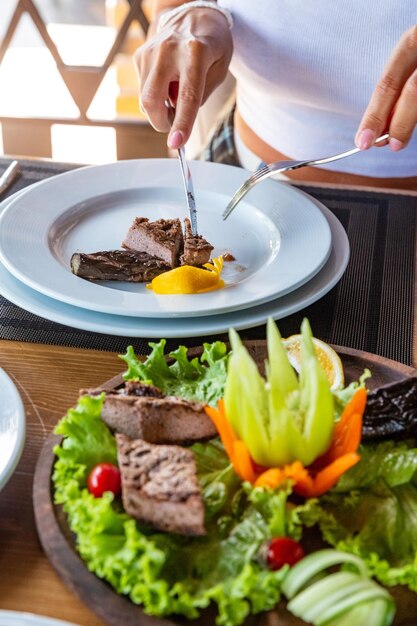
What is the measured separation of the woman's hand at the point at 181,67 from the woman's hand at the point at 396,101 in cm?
35

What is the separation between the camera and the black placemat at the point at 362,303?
1.18m

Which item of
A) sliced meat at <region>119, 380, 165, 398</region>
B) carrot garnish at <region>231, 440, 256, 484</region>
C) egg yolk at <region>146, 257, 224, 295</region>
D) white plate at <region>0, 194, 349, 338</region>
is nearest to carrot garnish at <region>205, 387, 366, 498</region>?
carrot garnish at <region>231, 440, 256, 484</region>

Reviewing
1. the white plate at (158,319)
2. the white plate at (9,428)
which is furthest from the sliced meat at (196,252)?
the white plate at (9,428)

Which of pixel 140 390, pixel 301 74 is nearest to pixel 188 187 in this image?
pixel 301 74

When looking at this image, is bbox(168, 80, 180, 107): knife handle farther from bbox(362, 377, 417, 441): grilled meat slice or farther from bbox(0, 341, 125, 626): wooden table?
bbox(362, 377, 417, 441): grilled meat slice

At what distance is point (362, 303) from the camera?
1291 mm

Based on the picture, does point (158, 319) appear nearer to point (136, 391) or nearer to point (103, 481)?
point (136, 391)

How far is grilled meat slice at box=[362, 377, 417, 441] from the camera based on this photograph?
0.85 m

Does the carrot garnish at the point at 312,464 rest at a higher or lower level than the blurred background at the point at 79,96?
higher

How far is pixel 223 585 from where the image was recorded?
684 millimetres

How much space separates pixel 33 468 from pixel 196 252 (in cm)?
56

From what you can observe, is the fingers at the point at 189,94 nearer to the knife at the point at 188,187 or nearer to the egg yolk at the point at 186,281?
the knife at the point at 188,187

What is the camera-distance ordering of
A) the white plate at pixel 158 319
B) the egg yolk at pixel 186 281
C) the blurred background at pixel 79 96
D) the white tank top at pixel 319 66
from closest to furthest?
the white plate at pixel 158 319 → the egg yolk at pixel 186 281 → the white tank top at pixel 319 66 → the blurred background at pixel 79 96

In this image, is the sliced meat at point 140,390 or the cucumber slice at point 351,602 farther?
the sliced meat at point 140,390
